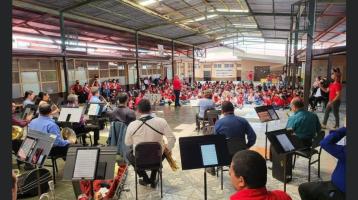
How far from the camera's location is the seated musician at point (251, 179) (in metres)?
1.83

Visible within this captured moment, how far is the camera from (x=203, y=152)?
3283mm

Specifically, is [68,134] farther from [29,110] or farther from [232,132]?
[232,132]

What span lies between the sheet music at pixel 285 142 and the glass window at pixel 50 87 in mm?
11322

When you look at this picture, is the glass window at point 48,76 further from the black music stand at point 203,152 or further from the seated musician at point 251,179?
the seated musician at point 251,179

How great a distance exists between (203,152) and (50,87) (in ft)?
37.9

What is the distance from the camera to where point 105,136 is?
822 centimetres

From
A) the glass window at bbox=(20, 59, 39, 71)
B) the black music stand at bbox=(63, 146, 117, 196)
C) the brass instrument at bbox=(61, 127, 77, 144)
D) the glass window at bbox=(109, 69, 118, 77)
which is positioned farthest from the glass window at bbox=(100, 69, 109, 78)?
the black music stand at bbox=(63, 146, 117, 196)

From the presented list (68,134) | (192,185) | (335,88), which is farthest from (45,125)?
(335,88)

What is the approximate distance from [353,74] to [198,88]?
18.6 metres

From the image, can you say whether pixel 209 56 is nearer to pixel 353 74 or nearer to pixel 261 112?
pixel 261 112

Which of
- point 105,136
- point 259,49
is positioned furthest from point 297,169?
point 259,49

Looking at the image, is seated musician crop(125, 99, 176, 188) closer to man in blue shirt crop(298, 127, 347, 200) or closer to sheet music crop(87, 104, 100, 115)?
man in blue shirt crop(298, 127, 347, 200)

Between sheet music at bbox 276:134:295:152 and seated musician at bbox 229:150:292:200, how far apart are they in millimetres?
2173

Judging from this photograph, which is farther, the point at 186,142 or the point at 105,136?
the point at 105,136
